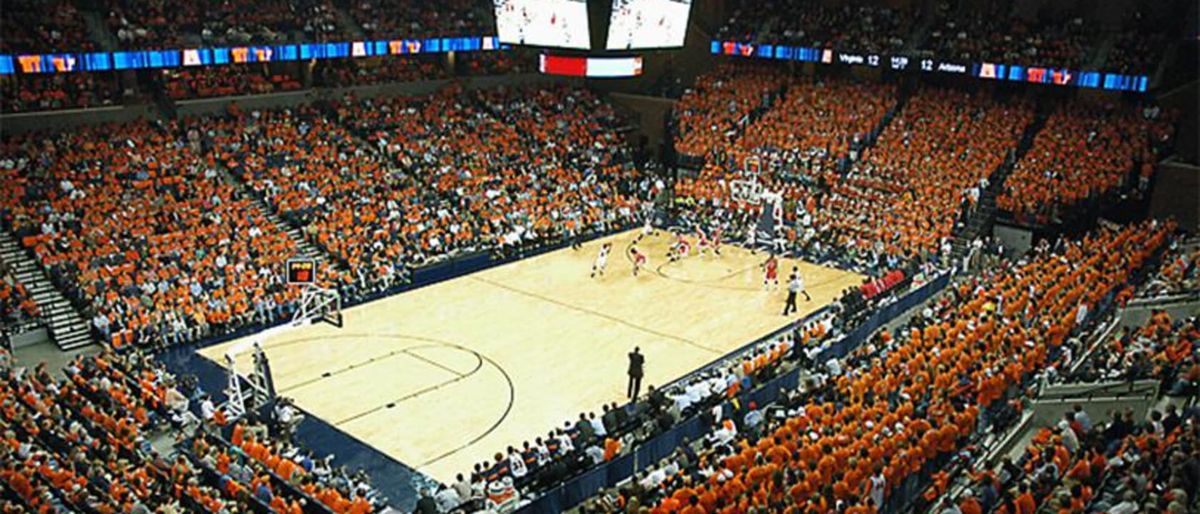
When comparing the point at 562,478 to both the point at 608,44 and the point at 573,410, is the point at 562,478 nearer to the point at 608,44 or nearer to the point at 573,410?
the point at 573,410

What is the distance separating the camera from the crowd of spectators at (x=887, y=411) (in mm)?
14164

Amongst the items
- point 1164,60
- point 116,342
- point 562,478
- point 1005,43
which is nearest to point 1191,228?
point 1164,60

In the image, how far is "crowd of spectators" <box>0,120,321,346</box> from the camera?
24531 millimetres

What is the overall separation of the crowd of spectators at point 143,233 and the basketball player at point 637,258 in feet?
34.2

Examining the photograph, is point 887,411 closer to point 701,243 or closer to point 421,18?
point 701,243

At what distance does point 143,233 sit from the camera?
27.2m

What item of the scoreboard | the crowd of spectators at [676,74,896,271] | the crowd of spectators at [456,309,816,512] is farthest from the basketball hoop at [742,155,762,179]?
the crowd of spectators at [456,309,816,512]

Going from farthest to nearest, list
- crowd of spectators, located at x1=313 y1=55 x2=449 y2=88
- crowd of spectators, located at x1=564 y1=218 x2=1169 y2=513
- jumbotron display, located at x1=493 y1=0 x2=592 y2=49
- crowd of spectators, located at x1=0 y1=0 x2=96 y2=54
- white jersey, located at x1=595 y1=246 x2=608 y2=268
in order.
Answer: crowd of spectators, located at x1=313 y1=55 x2=449 y2=88 → jumbotron display, located at x1=493 y1=0 x2=592 y2=49 → crowd of spectators, located at x1=0 y1=0 x2=96 y2=54 → white jersey, located at x1=595 y1=246 x2=608 y2=268 → crowd of spectators, located at x1=564 y1=218 x2=1169 y2=513

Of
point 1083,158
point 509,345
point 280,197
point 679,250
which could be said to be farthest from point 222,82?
point 1083,158

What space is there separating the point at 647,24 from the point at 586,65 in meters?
2.54

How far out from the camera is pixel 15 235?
26391 millimetres

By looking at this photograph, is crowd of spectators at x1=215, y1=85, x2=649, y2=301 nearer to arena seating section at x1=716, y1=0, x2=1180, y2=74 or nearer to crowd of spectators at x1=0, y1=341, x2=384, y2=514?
crowd of spectators at x1=0, y1=341, x2=384, y2=514

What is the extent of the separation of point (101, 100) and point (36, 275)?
1026 centimetres

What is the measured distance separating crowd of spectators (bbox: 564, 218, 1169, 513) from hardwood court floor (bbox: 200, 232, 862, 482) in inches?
162
